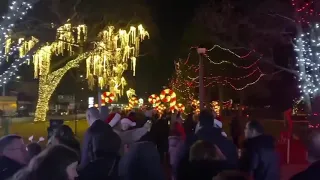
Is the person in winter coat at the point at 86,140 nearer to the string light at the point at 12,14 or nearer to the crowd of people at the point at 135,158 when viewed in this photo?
the crowd of people at the point at 135,158

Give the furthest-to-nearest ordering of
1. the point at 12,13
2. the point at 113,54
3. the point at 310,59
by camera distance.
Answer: the point at 113,54
the point at 310,59
the point at 12,13

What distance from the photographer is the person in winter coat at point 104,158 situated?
541 centimetres

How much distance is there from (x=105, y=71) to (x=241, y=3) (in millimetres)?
9790

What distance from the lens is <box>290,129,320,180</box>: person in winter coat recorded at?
172 inches

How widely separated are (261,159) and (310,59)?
820 inches

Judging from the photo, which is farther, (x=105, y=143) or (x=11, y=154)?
(x=105, y=143)

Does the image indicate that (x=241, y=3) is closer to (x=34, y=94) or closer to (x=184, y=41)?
(x=184, y=41)

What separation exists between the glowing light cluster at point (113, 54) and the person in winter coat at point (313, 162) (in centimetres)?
2909

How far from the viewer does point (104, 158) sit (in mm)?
5598

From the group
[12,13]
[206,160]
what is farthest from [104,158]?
[12,13]

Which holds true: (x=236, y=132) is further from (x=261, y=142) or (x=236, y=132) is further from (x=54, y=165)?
(x=54, y=165)

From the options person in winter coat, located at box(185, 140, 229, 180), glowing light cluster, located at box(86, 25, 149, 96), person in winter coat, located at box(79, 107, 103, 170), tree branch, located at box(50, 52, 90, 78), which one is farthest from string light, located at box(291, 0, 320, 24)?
person in winter coat, located at box(185, 140, 229, 180)

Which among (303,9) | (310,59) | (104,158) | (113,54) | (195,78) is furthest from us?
(195,78)

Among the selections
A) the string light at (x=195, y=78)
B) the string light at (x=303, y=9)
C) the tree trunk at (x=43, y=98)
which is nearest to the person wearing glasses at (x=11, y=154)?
the string light at (x=303, y=9)
